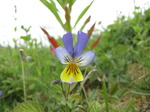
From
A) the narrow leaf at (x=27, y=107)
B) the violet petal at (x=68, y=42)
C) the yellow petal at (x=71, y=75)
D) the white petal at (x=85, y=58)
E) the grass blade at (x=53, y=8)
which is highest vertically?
the grass blade at (x=53, y=8)

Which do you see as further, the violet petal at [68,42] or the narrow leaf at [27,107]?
the narrow leaf at [27,107]

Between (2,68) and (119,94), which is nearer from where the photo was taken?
(119,94)

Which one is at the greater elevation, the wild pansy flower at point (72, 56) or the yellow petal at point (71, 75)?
the wild pansy flower at point (72, 56)

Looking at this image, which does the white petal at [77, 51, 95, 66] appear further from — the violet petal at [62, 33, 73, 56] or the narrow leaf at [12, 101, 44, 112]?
the narrow leaf at [12, 101, 44, 112]

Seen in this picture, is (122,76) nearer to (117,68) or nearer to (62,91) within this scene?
(117,68)

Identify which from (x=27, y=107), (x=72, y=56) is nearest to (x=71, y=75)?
(x=72, y=56)

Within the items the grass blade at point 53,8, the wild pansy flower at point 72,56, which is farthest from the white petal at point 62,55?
the grass blade at point 53,8

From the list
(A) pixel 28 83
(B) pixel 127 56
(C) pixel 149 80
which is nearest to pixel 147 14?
(B) pixel 127 56

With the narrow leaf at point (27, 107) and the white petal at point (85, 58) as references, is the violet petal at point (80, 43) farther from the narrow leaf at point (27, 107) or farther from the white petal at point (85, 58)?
the narrow leaf at point (27, 107)
